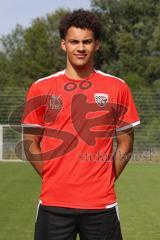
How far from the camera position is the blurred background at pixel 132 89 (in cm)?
759

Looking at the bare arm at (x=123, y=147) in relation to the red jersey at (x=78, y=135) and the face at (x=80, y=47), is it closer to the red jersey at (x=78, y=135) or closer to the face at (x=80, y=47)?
the red jersey at (x=78, y=135)

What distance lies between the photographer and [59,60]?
42.4m

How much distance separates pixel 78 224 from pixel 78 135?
1.34ft

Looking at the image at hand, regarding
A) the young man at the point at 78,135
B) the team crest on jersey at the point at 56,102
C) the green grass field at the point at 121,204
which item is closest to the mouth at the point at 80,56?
the young man at the point at 78,135

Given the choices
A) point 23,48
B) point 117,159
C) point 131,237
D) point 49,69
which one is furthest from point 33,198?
point 23,48

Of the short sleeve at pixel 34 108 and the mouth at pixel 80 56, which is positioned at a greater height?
the mouth at pixel 80 56

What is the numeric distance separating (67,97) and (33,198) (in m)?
6.45

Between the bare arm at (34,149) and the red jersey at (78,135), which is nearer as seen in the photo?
the red jersey at (78,135)

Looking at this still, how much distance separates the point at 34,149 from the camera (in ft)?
10.2

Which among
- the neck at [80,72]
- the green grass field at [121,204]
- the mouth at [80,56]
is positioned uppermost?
the mouth at [80,56]

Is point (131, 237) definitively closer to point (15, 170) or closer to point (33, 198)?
point (33, 198)

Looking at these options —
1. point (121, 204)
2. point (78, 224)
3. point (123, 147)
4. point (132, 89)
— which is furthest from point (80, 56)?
point (132, 89)

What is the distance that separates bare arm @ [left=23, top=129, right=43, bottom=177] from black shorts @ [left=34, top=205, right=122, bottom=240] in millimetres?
314

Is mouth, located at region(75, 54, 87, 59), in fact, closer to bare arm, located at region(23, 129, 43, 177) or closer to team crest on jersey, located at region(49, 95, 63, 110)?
team crest on jersey, located at region(49, 95, 63, 110)
